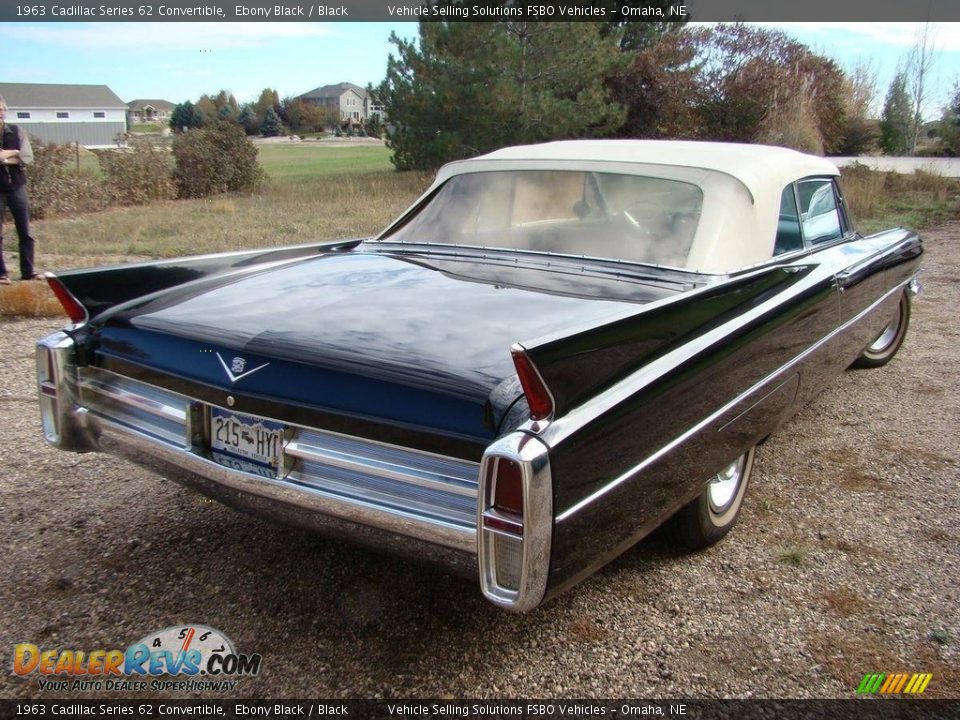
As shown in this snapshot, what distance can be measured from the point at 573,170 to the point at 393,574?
178cm

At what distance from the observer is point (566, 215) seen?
10.7 feet

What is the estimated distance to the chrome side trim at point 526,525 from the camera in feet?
5.77

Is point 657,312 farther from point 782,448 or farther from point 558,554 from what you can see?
point 782,448

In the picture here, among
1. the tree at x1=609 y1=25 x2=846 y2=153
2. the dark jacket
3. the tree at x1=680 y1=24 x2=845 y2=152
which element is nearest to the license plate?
the dark jacket

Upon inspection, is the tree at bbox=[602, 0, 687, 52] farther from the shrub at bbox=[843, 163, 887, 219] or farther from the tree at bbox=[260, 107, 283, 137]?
the tree at bbox=[260, 107, 283, 137]

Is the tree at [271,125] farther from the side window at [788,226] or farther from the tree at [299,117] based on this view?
the side window at [788,226]

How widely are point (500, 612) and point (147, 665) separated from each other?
1.04 m

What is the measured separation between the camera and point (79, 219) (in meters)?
14.2

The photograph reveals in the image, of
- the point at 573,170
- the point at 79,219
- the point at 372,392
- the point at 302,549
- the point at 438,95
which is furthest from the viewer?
the point at 438,95

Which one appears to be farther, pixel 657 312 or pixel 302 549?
pixel 302 549

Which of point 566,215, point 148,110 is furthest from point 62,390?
point 148,110

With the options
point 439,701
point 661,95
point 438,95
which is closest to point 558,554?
point 439,701

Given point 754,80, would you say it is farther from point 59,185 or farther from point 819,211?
point 819,211

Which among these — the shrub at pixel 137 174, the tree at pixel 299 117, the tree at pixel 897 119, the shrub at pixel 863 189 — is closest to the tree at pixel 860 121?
the tree at pixel 897 119
